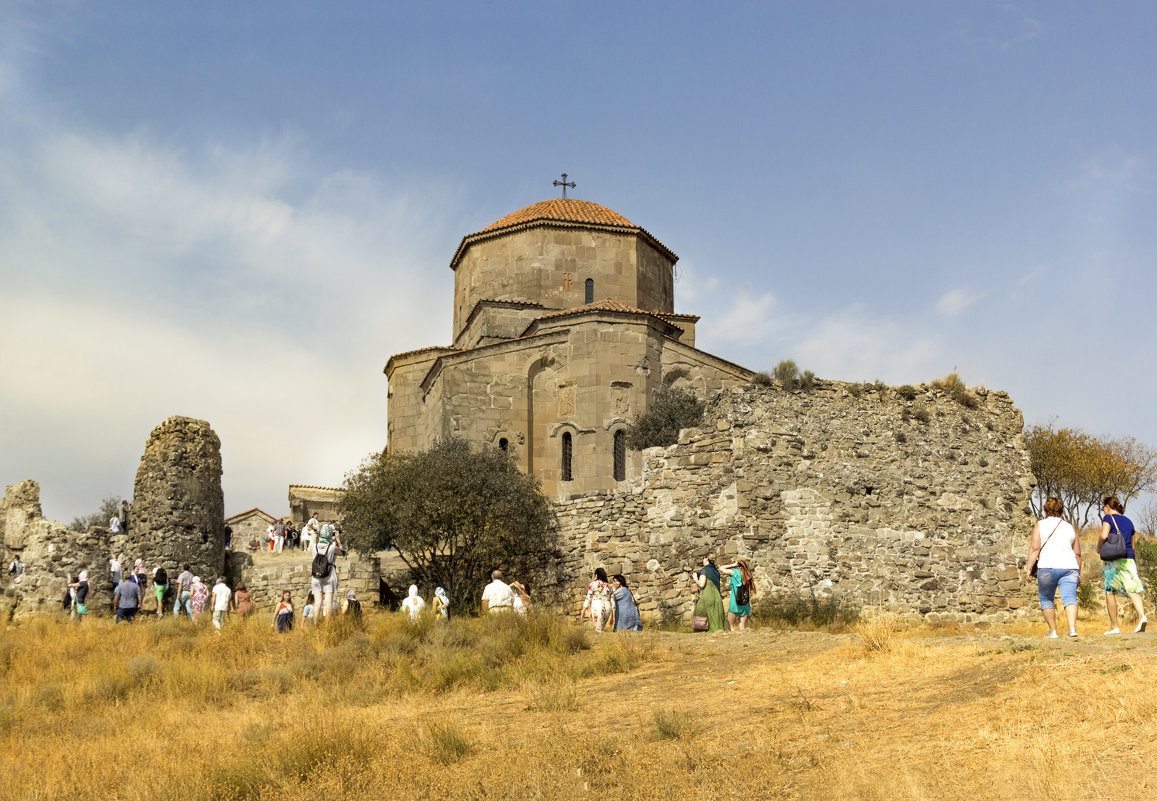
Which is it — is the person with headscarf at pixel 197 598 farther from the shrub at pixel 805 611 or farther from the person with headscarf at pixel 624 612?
the shrub at pixel 805 611

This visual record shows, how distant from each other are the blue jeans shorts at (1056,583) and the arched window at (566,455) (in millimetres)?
18125

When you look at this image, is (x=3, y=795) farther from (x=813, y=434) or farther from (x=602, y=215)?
(x=602, y=215)

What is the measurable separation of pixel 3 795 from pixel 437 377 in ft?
72.0

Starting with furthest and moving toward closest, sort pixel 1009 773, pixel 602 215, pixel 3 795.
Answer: pixel 602 215, pixel 3 795, pixel 1009 773

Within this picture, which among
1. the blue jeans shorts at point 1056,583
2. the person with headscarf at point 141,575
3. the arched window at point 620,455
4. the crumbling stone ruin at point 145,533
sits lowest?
the blue jeans shorts at point 1056,583

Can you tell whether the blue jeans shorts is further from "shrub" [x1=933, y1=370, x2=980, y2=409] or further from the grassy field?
"shrub" [x1=933, y1=370, x2=980, y2=409]

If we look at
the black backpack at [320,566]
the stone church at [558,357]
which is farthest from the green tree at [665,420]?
the black backpack at [320,566]

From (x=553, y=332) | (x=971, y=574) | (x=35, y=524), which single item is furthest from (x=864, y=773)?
(x=553, y=332)

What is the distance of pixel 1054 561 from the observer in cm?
971

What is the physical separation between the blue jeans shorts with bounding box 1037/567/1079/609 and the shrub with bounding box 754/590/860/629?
4.90 metres

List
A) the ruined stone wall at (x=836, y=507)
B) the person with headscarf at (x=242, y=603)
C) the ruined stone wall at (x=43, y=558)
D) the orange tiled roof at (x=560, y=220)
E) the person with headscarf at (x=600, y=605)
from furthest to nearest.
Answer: the orange tiled roof at (x=560, y=220) < the ruined stone wall at (x=43, y=558) < the person with headscarf at (x=242, y=603) < the ruined stone wall at (x=836, y=507) < the person with headscarf at (x=600, y=605)

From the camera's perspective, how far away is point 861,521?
1675 cm

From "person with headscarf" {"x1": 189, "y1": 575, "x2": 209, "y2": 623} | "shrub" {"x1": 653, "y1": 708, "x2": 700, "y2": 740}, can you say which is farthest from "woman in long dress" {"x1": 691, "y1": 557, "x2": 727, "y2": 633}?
"person with headscarf" {"x1": 189, "y1": 575, "x2": 209, "y2": 623}

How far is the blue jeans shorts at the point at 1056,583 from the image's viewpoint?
31.8 feet
